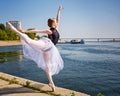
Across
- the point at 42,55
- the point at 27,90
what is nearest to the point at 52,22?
the point at 42,55

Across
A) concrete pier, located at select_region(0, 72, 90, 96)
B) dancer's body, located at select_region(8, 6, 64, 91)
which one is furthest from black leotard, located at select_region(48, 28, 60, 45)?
concrete pier, located at select_region(0, 72, 90, 96)

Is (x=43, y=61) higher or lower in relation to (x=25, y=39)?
lower

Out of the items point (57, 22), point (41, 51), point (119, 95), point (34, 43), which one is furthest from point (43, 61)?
point (119, 95)

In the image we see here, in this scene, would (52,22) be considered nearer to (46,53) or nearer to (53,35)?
(53,35)

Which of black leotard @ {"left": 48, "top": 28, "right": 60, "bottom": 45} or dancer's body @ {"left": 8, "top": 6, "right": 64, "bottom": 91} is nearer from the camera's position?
dancer's body @ {"left": 8, "top": 6, "right": 64, "bottom": 91}

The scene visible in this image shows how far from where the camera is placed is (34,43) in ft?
22.0

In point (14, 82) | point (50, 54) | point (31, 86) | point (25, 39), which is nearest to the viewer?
point (25, 39)

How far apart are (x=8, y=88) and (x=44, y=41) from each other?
1.92 meters

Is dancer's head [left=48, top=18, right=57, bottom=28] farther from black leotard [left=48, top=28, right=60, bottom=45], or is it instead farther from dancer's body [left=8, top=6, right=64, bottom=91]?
black leotard [left=48, top=28, right=60, bottom=45]

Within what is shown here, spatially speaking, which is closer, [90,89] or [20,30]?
[20,30]

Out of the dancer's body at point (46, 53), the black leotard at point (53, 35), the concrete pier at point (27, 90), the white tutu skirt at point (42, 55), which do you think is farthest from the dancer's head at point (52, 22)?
the concrete pier at point (27, 90)

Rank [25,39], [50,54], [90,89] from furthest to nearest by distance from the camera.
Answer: [90,89] → [50,54] → [25,39]

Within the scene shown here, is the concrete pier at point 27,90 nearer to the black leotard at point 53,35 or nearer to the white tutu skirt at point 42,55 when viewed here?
the white tutu skirt at point 42,55

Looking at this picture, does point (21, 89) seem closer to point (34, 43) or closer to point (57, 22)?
point (34, 43)
